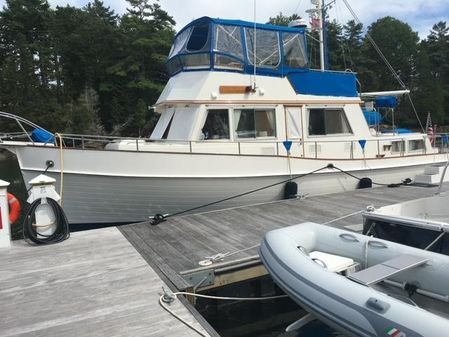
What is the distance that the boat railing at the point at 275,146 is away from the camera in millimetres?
7645

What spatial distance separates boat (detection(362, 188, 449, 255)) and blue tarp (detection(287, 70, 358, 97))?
14.8ft

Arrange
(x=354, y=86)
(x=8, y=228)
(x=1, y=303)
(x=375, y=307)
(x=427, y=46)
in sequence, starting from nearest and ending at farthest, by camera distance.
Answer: (x=375, y=307)
(x=1, y=303)
(x=8, y=228)
(x=354, y=86)
(x=427, y=46)

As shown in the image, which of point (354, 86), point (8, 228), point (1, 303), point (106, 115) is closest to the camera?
point (1, 303)

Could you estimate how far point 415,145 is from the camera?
10.7 meters

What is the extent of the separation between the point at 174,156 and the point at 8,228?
112 inches

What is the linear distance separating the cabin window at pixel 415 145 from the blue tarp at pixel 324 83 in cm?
222

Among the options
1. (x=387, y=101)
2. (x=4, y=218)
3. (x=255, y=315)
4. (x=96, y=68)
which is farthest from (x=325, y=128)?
(x=96, y=68)

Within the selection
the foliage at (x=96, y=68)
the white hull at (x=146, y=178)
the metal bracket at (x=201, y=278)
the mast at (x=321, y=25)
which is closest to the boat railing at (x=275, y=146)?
the white hull at (x=146, y=178)

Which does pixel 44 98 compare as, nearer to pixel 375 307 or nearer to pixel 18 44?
pixel 18 44

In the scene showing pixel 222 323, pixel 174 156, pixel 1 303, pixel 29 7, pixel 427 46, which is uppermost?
pixel 29 7

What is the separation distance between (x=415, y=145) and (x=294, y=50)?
424 centimetres

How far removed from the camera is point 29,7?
4609 centimetres

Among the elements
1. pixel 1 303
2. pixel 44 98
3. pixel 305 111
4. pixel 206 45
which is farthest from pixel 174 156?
pixel 44 98

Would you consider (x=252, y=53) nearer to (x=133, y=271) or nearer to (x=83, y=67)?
(x=133, y=271)
